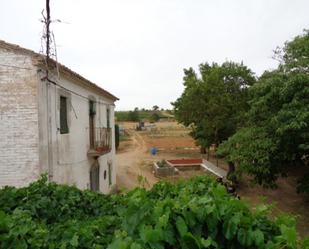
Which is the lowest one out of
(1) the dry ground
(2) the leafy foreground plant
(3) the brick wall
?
(1) the dry ground

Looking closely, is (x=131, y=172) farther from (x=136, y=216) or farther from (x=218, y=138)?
(x=136, y=216)

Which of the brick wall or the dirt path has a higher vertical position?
the brick wall

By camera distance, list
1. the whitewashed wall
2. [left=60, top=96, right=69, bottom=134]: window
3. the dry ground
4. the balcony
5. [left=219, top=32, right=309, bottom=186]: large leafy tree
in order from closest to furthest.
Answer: the whitewashed wall → [left=60, top=96, right=69, bottom=134]: window → [left=219, top=32, right=309, bottom=186]: large leafy tree → the balcony → the dry ground

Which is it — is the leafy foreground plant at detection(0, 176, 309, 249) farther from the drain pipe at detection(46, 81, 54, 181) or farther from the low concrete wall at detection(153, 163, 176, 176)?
the low concrete wall at detection(153, 163, 176, 176)

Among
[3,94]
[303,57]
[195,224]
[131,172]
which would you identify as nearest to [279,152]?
[303,57]

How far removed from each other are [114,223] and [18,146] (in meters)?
6.27

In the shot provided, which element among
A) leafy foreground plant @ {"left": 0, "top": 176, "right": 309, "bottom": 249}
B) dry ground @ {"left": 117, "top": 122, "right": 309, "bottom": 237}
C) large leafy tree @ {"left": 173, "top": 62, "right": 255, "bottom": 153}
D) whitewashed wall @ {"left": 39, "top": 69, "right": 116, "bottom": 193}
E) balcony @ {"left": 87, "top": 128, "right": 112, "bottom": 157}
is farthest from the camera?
large leafy tree @ {"left": 173, "top": 62, "right": 255, "bottom": 153}

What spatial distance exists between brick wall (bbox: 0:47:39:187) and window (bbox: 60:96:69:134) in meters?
1.65

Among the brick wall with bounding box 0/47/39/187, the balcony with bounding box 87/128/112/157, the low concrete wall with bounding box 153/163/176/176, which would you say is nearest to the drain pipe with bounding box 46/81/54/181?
the brick wall with bounding box 0/47/39/187

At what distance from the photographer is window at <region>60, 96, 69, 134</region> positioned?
449 inches

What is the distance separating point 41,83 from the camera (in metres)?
9.84

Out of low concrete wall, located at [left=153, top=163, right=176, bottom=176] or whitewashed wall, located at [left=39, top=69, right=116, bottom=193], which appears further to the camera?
low concrete wall, located at [left=153, top=163, right=176, bottom=176]

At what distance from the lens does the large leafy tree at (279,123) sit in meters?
11.9

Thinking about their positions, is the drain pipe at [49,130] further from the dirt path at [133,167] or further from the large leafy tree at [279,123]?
the dirt path at [133,167]
